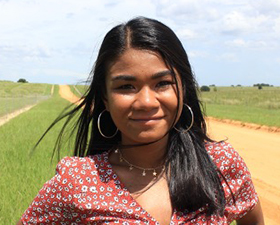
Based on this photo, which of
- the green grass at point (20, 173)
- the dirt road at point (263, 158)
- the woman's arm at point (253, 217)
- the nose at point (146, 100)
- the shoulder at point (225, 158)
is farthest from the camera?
the dirt road at point (263, 158)

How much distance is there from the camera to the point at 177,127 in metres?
2.10

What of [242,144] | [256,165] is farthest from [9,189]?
[242,144]

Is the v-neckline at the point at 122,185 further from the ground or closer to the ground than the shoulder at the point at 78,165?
closer to the ground

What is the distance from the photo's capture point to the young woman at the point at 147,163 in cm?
179

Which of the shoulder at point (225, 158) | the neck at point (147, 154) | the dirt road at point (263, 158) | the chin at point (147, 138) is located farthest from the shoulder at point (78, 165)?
the dirt road at point (263, 158)

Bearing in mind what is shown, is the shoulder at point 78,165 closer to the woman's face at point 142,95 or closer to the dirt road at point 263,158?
the woman's face at point 142,95

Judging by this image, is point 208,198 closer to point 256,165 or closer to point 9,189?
point 9,189

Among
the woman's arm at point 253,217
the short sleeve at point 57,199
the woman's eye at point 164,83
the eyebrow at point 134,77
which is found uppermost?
the eyebrow at point 134,77

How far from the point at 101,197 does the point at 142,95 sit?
459 mm

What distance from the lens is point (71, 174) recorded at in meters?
1.84

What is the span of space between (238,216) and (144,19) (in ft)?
3.27

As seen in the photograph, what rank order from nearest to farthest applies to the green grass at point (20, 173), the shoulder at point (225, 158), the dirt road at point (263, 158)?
the shoulder at point (225, 158), the green grass at point (20, 173), the dirt road at point (263, 158)

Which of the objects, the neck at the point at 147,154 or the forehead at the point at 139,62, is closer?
the forehead at the point at 139,62

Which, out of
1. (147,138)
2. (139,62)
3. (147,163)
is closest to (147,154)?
(147,163)
